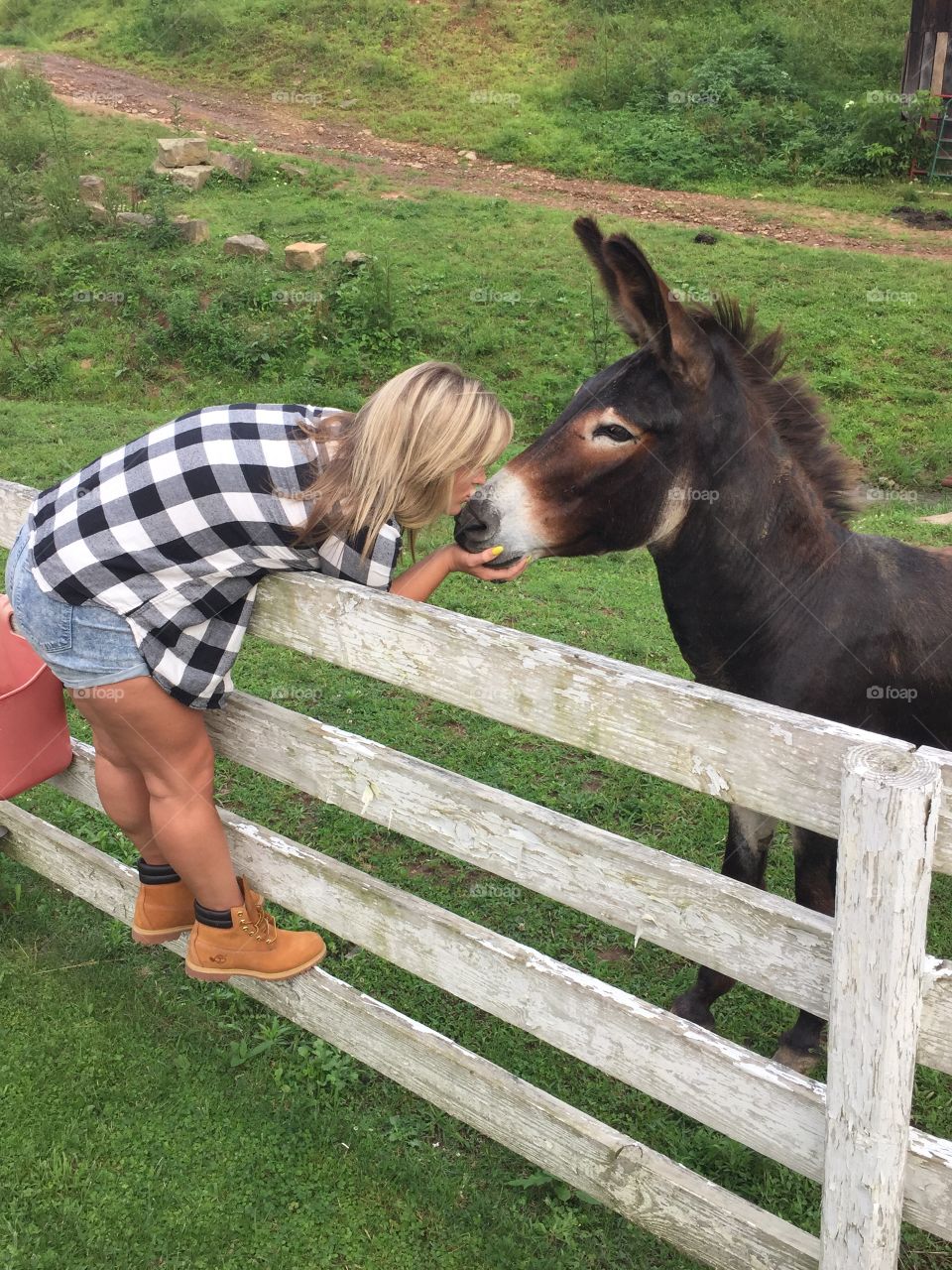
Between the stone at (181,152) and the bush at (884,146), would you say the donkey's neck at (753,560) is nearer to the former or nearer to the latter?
the stone at (181,152)

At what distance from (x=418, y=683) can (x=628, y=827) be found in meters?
2.40

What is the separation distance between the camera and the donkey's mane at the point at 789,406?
3.08 meters

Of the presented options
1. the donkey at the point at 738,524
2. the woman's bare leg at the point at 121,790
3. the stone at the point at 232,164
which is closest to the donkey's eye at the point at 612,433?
the donkey at the point at 738,524

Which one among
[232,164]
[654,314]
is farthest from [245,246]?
[654,314]

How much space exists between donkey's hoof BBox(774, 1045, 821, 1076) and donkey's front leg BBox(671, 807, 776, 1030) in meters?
0.25

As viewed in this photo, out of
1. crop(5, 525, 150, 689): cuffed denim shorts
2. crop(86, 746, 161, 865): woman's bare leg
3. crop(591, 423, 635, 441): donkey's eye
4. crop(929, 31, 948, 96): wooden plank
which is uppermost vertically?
crop(929, 31, 948, 96): wooden plank

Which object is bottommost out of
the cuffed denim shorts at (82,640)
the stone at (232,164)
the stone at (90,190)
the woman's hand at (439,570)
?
the cuffed denim shorts at (82,640)

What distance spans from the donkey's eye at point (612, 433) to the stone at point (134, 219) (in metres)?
12.0

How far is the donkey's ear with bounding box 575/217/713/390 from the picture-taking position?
270 cm

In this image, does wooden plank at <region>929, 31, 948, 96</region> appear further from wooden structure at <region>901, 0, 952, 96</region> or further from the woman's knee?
the woman's knee

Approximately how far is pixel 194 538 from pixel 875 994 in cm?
166

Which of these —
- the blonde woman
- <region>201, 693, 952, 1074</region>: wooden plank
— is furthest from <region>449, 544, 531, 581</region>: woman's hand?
<region>201, 693, 952, 1074</region>: wooden plank

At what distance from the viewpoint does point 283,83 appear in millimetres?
20375

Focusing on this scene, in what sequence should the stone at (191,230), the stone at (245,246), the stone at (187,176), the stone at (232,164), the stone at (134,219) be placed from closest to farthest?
the stone at (245,246) < the stone at (191,230) < the stone at (134,219) < the stone at (187,176) < the stone at (232,164)
